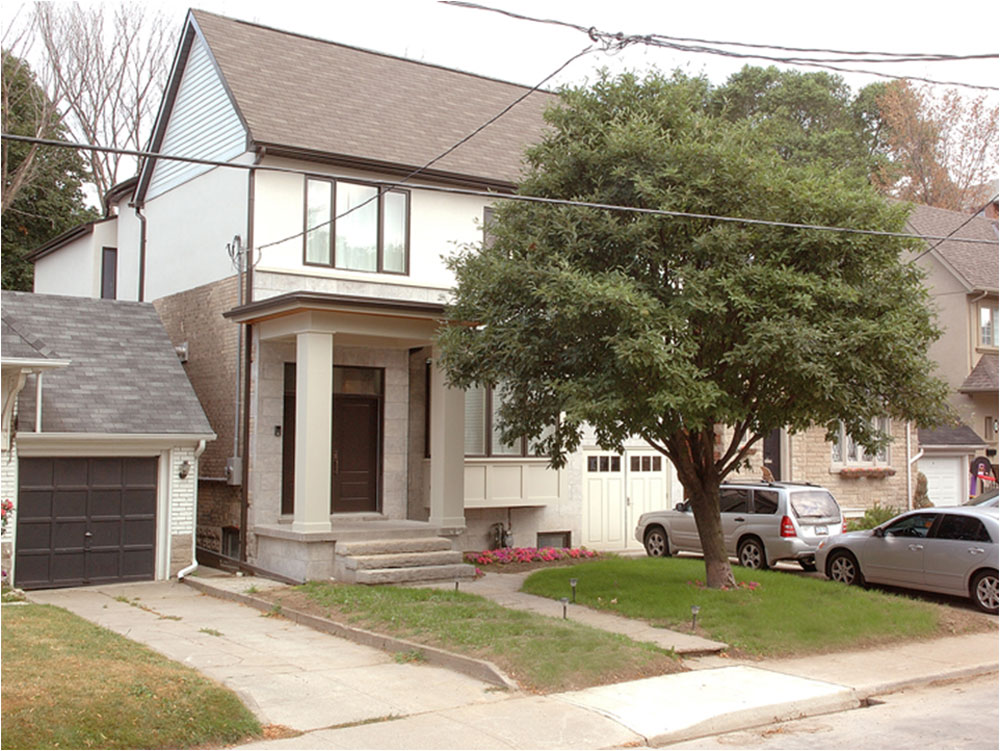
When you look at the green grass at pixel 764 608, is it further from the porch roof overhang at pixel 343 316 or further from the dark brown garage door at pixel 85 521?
the dark brown garage door at pixel 85 521

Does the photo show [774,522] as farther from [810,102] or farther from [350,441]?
[810,102]

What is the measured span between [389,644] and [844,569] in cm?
837

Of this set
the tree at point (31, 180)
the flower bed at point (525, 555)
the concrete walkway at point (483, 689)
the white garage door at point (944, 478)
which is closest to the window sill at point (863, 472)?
the white garage door at point (944, 478)

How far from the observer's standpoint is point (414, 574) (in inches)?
618

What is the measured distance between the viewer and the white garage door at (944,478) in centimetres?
2794

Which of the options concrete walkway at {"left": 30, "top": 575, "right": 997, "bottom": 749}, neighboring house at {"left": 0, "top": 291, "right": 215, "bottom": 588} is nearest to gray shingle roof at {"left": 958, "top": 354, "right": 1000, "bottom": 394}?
concrete walkway at {"left": 30, "top": 575, "right": 997, "bottom": 749}

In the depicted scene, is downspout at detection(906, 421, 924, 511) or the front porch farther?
downspout at detection(906, 421, 924, 511)

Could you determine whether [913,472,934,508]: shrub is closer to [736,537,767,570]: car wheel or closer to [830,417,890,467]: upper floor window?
[830,417,890,467]: upper floor window

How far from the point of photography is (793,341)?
12.1m

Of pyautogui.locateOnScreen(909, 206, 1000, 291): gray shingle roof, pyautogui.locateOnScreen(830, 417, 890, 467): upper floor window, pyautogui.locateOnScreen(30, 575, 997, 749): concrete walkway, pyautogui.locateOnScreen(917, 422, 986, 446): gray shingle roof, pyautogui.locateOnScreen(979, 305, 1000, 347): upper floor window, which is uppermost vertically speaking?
pyautogui.locateOnScreen(909, 206, 1000, 291): gray shingle roof

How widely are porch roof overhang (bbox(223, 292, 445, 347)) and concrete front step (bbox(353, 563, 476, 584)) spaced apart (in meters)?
3.81

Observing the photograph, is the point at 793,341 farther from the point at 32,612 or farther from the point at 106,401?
the point at 106,401

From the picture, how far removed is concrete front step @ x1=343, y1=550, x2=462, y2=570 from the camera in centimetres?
1551

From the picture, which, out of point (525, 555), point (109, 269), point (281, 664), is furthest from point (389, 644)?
point (109, 269)
